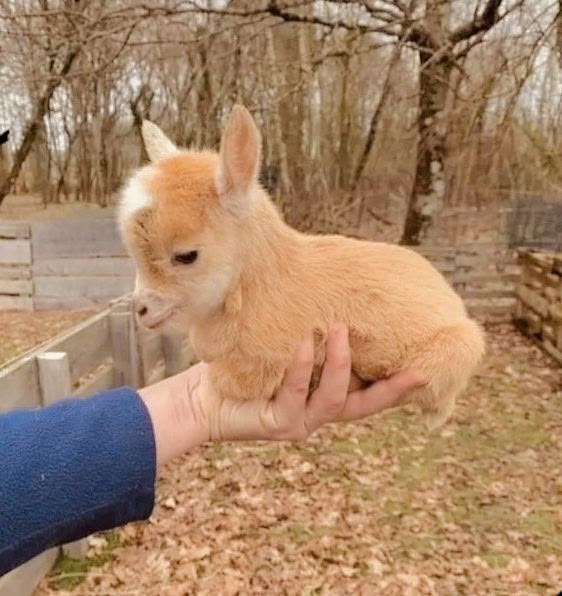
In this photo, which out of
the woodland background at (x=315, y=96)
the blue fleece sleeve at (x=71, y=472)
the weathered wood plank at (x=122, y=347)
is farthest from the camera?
the woodland background at (x=315, y=96)

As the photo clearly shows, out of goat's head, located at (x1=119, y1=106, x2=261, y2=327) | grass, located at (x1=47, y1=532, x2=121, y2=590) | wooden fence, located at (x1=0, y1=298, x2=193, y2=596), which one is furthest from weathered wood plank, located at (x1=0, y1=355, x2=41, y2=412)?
goat's head, located at (x1=119, y1=106, x2=261, y2=327)

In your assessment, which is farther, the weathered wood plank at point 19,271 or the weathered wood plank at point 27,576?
the weathered wood plank at point 19,271

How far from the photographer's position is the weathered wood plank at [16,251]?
239 inches

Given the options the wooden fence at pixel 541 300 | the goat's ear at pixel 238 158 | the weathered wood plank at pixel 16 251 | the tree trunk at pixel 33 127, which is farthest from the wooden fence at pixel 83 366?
the wooden fence at pixel 541 300

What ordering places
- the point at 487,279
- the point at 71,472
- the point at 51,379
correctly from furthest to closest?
1. the point at 487,279
2. the point at 51,379
3. the point at 71,472

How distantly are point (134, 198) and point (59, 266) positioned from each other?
17.6ft

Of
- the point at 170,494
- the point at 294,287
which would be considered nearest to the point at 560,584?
the point at 170,494

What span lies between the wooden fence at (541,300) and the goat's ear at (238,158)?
Result: 15.6 feet

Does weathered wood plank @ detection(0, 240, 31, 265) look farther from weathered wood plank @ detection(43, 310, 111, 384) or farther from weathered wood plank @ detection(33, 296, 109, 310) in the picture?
weathered wood plank @ detection(43, 310, 111, 384)

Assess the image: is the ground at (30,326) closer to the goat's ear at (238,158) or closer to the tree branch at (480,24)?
the tree branch at (480,24)

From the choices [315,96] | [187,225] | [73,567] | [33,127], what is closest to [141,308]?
[187,225]

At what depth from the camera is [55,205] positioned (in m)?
8.03

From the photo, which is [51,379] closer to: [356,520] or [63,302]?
[356,520]

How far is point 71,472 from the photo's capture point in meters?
1.00
